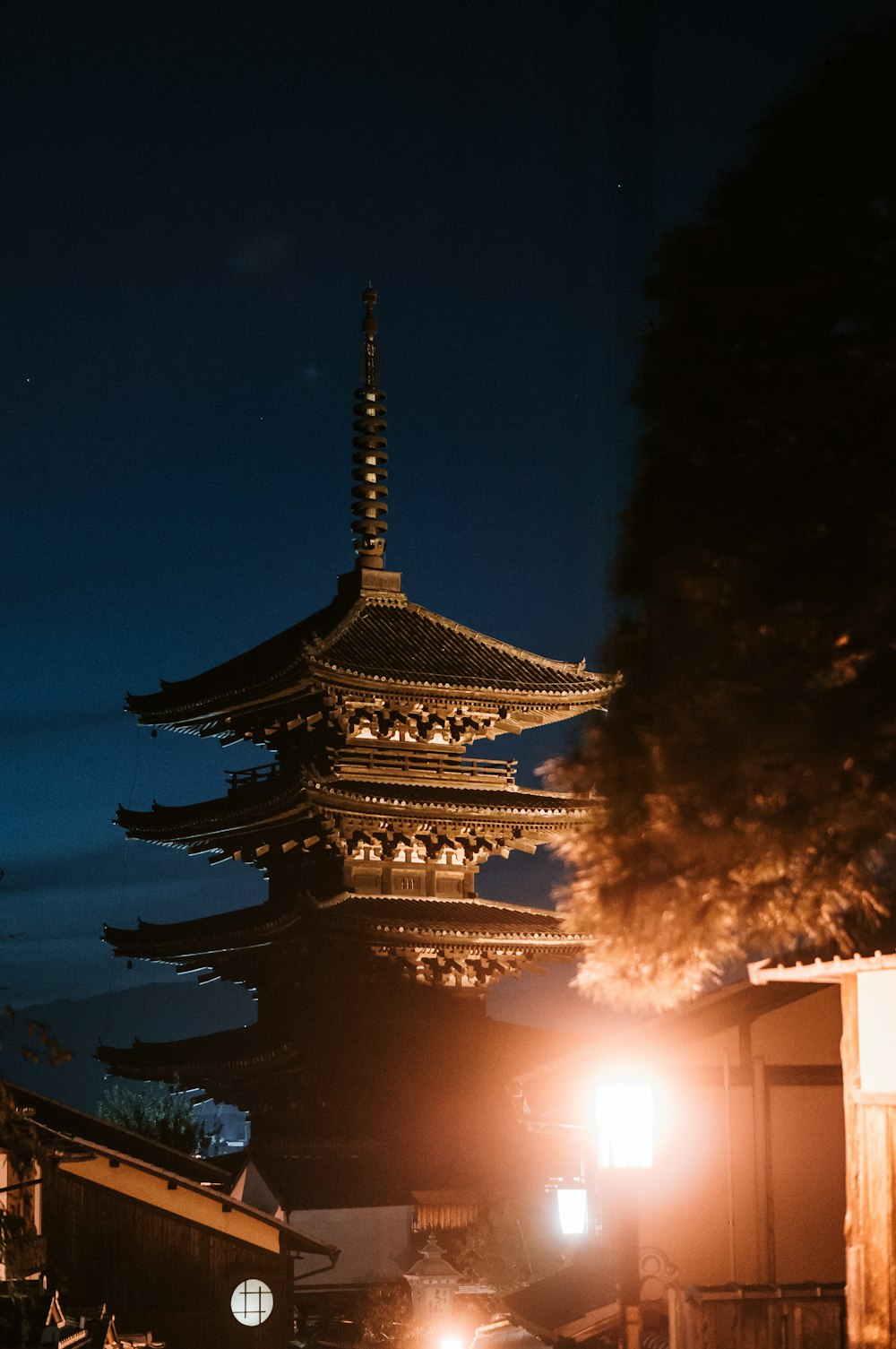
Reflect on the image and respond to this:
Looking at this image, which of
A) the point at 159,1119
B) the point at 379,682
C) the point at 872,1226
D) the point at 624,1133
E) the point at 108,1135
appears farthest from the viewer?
the point at 159,1119

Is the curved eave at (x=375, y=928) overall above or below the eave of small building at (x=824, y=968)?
above

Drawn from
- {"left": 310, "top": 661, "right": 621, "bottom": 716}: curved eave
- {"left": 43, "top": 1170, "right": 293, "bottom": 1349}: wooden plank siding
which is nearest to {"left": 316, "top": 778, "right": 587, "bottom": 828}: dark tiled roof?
{"left": 310, "top": 661, "right": 621, "bottom": 716}: curved eave

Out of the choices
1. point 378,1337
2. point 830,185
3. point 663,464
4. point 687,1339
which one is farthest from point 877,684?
point 378,1337

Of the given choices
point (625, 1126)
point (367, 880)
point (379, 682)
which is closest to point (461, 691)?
point (379, 682)

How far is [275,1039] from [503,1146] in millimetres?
5187

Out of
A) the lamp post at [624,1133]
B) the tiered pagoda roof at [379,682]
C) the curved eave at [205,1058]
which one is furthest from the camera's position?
the tiered pagoda roof at [379,682]

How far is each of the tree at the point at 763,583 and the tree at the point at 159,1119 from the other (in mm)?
35729

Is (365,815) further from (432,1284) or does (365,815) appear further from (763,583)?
(763,583)

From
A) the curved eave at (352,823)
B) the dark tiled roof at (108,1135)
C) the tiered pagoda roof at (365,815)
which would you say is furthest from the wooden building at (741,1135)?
the tiered pagoda roof at (365,815)

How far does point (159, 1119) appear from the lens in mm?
58594

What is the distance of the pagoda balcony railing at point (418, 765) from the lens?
33.7 metres

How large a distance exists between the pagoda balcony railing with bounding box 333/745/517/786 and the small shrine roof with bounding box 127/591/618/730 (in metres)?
1.53

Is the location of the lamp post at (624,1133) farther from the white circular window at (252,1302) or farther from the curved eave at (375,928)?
the curved eave at (375,928)

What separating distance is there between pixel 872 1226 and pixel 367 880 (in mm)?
22492
